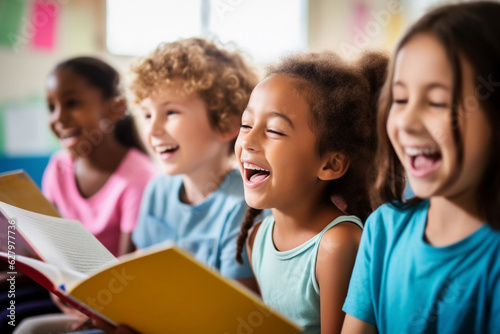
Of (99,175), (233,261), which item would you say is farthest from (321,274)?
(99,175)

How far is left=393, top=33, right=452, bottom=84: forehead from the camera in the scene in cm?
53

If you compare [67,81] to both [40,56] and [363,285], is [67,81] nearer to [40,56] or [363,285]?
[40,56]

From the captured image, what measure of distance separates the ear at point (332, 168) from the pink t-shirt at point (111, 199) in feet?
2.09

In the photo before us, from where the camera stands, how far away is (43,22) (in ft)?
6.16

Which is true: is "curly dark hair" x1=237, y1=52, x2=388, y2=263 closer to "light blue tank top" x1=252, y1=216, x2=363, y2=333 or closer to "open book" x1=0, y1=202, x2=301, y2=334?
"light blue tank top" x1=252, y1=216, x2=363, y2=333

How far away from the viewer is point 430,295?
0.57 metres

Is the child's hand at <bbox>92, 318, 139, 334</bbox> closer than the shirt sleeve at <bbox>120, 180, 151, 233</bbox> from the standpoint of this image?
Yes

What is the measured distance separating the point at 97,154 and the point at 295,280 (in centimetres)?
77

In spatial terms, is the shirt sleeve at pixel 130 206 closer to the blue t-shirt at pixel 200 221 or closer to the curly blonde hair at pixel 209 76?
the blue t-shirt at pixel 200 221

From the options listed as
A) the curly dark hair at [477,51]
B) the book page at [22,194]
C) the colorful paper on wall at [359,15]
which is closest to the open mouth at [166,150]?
the book page at [22,194]

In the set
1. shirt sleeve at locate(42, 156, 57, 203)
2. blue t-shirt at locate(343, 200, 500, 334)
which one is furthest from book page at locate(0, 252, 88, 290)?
shirt sleeve at locate(42, 156, 57, 203)

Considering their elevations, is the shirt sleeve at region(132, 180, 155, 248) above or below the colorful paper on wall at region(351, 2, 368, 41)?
below

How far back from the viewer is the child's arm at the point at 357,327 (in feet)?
2.14

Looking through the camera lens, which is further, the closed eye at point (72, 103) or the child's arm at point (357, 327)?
the closed eye at point (72, 103)
